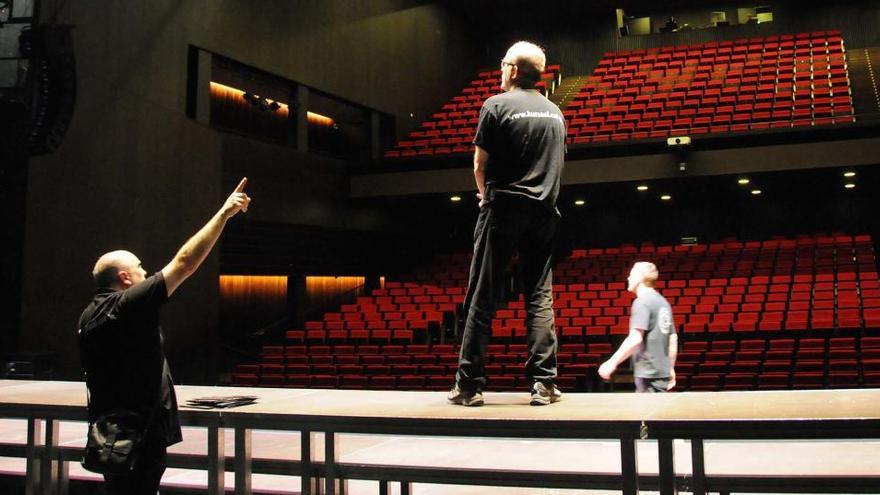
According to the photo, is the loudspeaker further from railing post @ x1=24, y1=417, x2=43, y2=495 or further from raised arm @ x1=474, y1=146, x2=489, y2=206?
raised arm @ x1=474, y1=146, x2=489, y2=206

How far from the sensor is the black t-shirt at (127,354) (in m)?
2.23

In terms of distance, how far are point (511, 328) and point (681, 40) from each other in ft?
35.9

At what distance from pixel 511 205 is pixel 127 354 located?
1.29 metres

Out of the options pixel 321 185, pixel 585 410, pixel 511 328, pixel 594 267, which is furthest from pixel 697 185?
pixel 585 410

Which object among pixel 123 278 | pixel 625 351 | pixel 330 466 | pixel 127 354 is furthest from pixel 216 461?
pixel 625 351

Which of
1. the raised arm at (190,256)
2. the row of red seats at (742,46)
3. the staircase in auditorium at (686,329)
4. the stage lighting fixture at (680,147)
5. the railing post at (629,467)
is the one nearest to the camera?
the railing post at (629,467)

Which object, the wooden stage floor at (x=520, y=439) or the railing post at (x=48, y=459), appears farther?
the railing post at (x=48, y=459)

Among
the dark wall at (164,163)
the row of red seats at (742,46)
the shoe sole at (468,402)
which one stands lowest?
the shoe sole at (468,402)

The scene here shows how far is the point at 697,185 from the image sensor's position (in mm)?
12500

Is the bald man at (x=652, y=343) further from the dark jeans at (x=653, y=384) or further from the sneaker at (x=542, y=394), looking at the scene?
the sneaker at (x=542, y=394)

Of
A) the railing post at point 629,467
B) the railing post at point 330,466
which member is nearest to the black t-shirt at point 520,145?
the railing post at point 629,467

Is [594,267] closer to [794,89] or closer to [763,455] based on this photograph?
[794,89]

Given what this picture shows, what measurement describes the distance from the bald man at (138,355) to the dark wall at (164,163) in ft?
21.7

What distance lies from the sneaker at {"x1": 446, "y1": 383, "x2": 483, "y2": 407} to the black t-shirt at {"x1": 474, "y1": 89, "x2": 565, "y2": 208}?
674 millimetres
